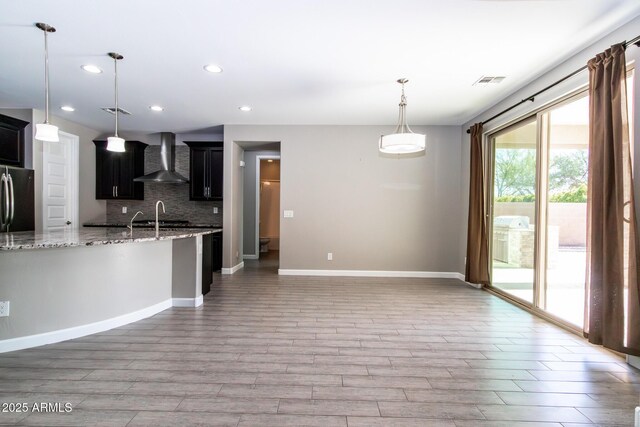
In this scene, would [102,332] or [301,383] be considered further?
[102,332]

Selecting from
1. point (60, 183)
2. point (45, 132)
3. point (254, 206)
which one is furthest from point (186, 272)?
point (254, 206)

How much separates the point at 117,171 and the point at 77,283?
4093mm

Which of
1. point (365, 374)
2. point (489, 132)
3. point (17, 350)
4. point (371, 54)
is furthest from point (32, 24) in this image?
point (489, 132)

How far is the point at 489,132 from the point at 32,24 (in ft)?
17.9

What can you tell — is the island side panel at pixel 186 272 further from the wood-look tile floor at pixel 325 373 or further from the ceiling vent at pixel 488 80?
the ceiling vent at pixel 488 80

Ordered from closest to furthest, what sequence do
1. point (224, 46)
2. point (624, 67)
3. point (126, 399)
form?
point (126, 399) < point (624, 67) < point (224, 46)

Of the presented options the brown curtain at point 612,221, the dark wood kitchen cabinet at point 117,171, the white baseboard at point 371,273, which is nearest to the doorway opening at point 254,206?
the white baseboard at point 371,273

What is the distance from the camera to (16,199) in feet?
14.4

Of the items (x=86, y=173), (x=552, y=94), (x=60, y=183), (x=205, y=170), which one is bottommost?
(x=60, y=183)

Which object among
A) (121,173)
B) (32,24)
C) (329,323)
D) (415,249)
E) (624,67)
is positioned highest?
(32,24)

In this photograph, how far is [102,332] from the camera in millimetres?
2938

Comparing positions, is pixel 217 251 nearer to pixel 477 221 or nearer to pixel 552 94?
pixel 477 221

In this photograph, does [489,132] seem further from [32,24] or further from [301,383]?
[32,24]

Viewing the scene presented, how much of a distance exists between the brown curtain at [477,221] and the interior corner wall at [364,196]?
71 centimetres
